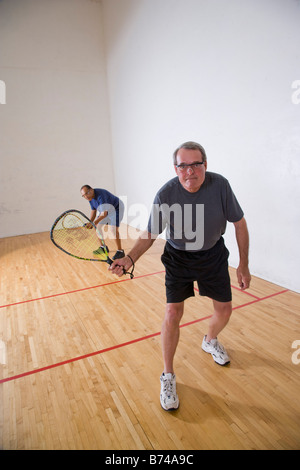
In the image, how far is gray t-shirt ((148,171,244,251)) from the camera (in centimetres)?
138

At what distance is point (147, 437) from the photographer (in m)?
1.25

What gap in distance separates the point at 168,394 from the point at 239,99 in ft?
8.67

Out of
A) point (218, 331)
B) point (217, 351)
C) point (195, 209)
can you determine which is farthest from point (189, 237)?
point (217, 351)

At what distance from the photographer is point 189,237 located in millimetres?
1439

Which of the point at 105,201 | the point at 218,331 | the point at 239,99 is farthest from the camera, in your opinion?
the point at 105,201

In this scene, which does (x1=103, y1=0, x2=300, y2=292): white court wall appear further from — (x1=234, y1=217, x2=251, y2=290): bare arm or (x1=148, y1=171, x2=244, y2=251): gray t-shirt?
(x1=148, y1=171, x2=244, y2=251): gray t-shirt

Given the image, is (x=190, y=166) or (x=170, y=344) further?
(x=170, y=344)

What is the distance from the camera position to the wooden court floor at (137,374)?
1.27 meters

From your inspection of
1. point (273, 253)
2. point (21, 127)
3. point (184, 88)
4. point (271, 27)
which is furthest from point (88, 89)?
point (273, 253)

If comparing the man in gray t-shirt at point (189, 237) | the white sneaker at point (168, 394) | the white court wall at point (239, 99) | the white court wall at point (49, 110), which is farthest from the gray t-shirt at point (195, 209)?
the white court wall at point (49, 110)

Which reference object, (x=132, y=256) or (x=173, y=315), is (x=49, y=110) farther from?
(x=173, y=315)

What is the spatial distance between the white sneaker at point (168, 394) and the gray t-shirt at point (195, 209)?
0.71m

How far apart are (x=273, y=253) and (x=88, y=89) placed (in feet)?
18.4
